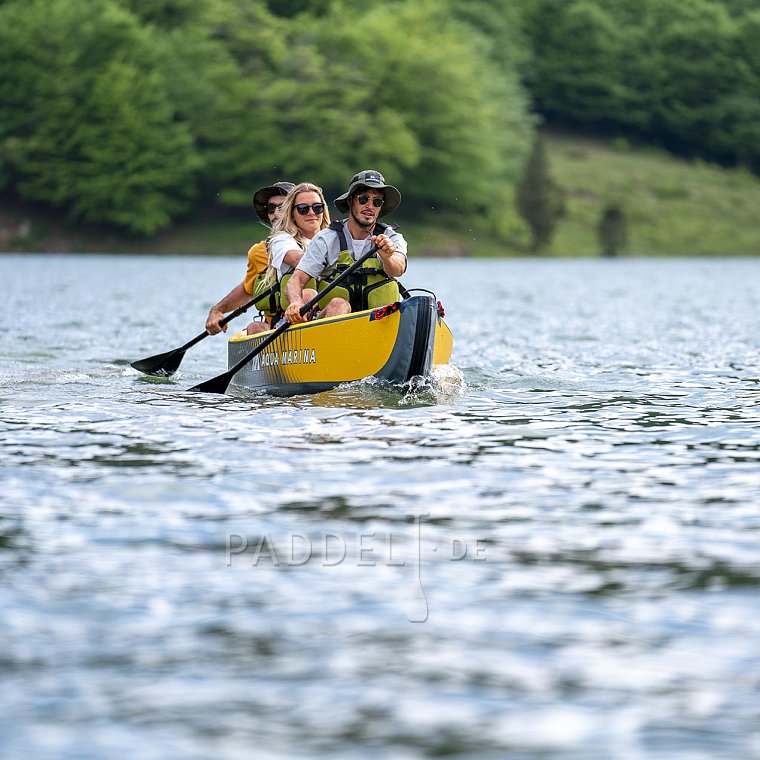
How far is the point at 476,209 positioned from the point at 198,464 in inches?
2951

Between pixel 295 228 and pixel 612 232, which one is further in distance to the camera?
pixel 612 232

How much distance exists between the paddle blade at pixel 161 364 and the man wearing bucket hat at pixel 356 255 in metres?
3.59

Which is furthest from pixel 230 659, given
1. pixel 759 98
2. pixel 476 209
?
pixel 759 98

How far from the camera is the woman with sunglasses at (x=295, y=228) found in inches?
508

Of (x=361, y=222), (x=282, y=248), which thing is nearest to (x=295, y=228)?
(x=282, y=248)

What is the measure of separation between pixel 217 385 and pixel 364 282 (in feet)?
6.71

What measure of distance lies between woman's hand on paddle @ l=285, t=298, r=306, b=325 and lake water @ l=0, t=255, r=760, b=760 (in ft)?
2.41

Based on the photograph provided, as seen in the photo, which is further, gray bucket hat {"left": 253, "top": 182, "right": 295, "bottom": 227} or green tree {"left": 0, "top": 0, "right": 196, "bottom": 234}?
green tree {"left": 0, "top": 0, "right": 196, "bottom": 234}

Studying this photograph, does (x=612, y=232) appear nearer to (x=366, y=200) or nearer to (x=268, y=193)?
(x=268, y=193)

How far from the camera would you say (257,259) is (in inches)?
566

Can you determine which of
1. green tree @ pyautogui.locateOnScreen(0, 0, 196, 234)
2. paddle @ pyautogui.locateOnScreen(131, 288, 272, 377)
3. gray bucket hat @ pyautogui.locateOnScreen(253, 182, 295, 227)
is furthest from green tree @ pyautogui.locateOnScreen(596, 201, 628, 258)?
gray bucket hat @ pyautogui.locateOnScreen(253, 182, 295, 227)

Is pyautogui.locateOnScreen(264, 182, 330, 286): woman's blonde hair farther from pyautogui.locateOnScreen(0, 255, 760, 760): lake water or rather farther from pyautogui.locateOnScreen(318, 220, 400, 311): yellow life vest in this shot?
pyautogui.locateOnScreen(0, 255, 760, 760): lake water

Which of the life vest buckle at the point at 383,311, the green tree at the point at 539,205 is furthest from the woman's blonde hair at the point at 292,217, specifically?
the green tree at the point at 539,205

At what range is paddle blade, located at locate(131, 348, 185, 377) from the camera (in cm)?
1575
